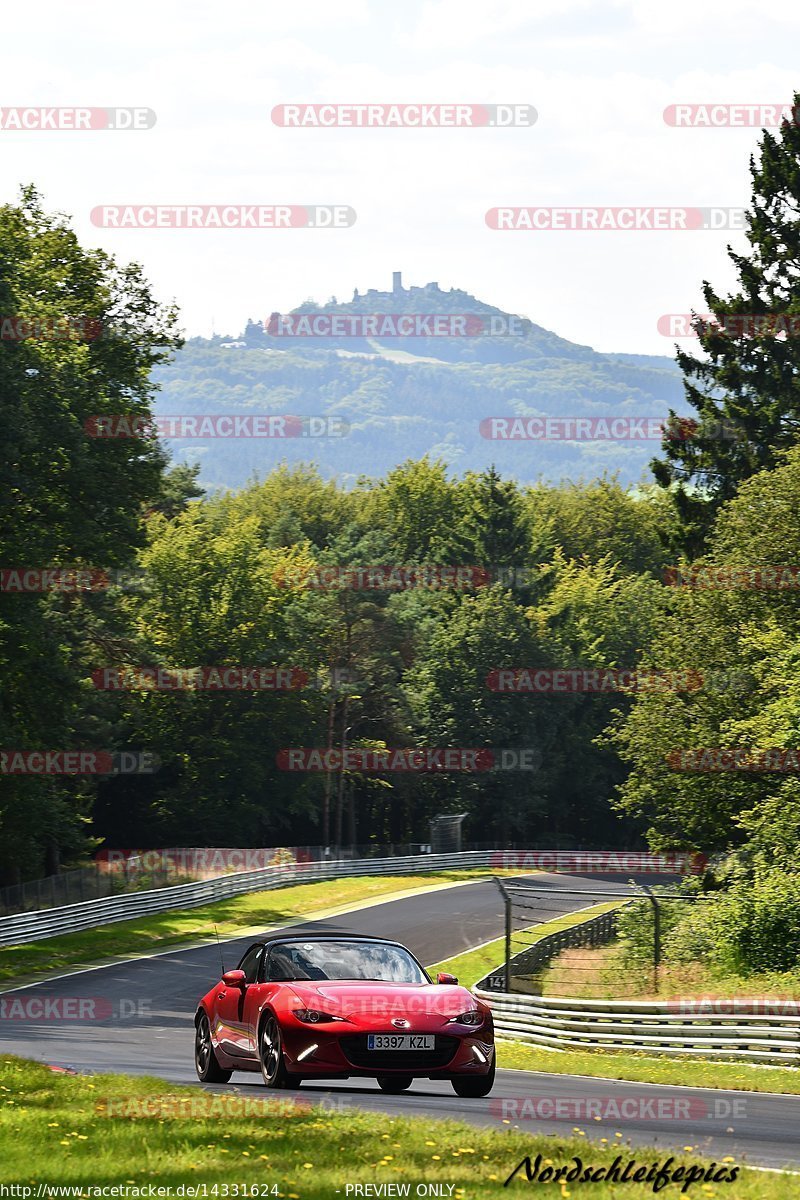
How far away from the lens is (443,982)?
14438mm

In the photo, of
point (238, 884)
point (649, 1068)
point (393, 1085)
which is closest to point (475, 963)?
point (238, 884)

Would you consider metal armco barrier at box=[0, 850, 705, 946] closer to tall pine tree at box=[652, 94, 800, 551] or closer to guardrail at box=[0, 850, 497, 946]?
guardrail at box=[0, 850, 497, 946]

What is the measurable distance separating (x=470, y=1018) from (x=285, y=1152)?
362cm

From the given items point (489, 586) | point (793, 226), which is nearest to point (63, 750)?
point (793, 226)

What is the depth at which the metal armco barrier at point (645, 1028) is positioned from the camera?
2245 cm

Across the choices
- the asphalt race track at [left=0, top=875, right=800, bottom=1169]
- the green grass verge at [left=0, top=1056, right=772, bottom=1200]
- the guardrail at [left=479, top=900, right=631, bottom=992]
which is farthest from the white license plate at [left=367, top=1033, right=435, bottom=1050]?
the guardrail at [left=479, top=900, right=631, bottom=992]

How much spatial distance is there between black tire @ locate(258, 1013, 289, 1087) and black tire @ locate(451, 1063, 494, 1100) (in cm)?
154

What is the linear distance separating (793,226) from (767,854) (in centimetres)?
2777

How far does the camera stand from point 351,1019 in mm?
13422

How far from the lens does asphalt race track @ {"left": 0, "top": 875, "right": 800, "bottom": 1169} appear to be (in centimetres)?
1291

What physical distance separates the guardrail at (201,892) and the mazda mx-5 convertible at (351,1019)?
30347 millimetres

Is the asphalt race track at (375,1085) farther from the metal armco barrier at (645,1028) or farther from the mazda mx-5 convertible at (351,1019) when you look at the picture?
the metal armco barrier at (645,1028)

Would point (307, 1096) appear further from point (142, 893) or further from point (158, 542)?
point (158, 542)

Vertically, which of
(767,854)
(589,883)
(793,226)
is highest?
(793,226)
